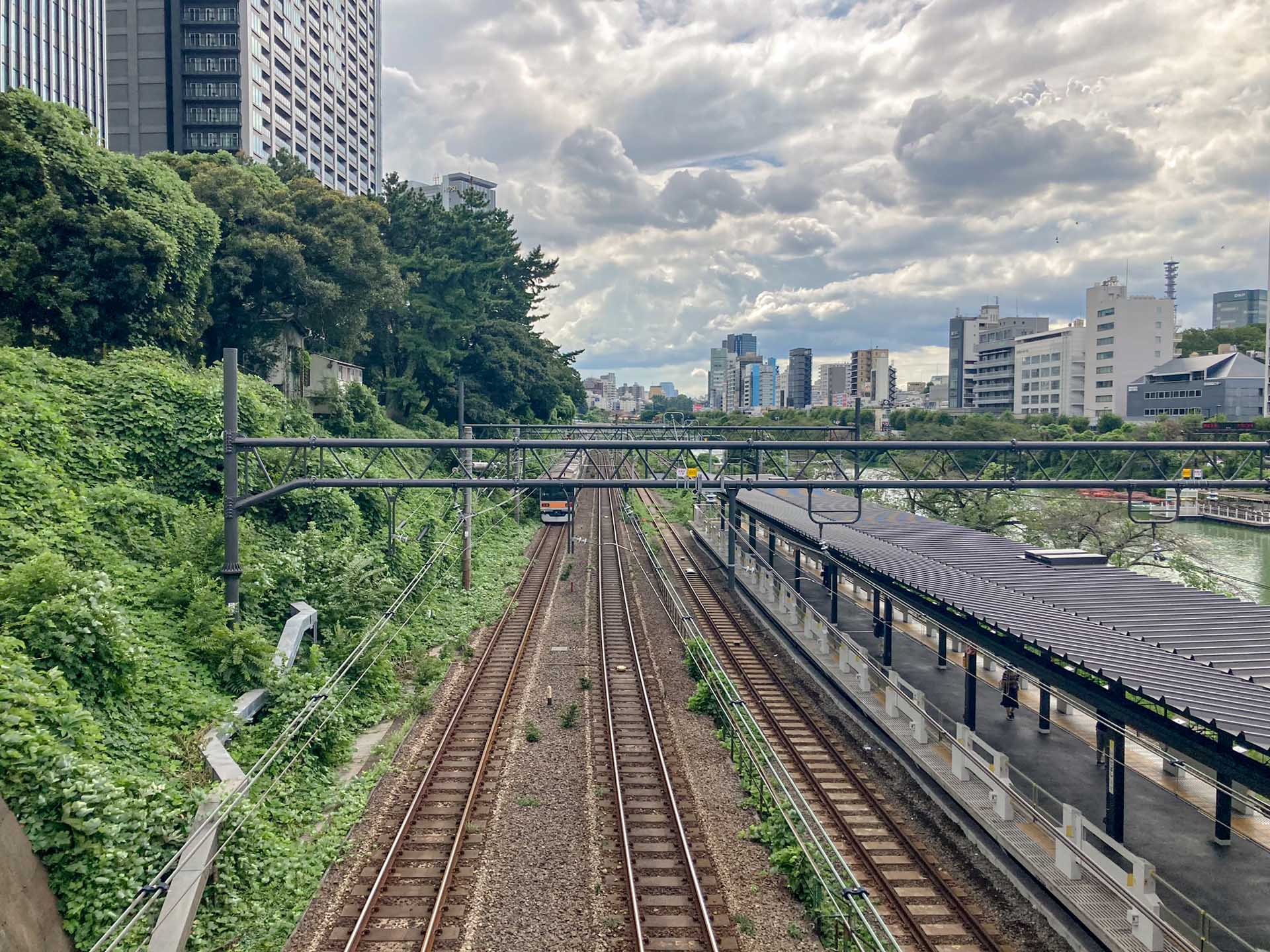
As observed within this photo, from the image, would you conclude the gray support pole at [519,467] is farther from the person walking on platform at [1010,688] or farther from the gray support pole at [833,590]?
the person walking on platform at [1010,688]

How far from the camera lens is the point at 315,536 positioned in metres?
18.8

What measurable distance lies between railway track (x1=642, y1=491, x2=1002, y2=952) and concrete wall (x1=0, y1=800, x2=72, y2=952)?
906 centimetres

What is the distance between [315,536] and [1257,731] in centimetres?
1789

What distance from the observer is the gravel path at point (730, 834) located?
30.8ft

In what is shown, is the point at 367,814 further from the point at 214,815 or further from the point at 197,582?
the point at 197,582

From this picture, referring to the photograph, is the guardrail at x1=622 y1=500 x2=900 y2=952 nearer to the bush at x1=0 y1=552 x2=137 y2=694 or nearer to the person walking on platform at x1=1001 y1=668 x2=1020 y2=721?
the person walking on platform at x1=1001 y1=668 x2=1020 y2=721

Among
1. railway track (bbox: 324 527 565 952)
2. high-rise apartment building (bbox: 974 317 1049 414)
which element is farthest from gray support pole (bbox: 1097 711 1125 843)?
high-rise apartment building (bbox: 974 317 1049 414)

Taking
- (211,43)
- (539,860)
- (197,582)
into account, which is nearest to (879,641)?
(539,860)

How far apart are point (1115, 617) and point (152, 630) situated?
16237 millimetres

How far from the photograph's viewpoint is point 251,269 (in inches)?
1075

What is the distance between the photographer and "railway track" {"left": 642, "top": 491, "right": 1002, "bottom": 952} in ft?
30.7

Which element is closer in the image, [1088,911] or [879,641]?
[1088,911]

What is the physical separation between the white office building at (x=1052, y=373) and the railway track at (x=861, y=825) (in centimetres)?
7330

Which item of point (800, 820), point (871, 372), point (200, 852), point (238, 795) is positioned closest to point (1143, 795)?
point (800, 820)
